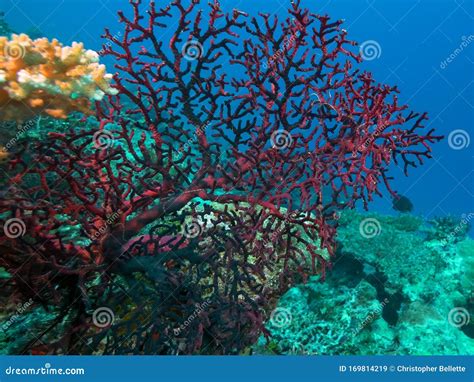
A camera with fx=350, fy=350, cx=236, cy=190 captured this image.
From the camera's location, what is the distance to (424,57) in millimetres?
59500

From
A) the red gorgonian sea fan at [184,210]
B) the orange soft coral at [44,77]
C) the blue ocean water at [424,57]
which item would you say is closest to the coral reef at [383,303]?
the red gorgonian sea fan at [184,210]

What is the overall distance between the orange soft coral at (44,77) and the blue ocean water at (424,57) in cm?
5635

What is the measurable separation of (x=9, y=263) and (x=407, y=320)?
206 inches

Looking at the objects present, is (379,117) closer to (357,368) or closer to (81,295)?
(357,368)

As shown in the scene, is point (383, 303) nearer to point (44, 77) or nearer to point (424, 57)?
point (44, 77)

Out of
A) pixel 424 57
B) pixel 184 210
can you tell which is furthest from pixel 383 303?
pixel 424 57

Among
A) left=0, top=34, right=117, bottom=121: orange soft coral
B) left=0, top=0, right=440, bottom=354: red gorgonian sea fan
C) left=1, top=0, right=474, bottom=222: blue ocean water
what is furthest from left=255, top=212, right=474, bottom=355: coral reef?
left=1, top=0, right=474, bottom=222: blue ocean water

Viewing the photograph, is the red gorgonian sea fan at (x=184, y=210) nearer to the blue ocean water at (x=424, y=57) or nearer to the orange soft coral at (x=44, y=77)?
the orange soft coral at (x=44, y=77)

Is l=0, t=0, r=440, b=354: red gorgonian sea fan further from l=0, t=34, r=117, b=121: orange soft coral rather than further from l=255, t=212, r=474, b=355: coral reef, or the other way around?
l=255, t=212, r=474, b=355: coral reef

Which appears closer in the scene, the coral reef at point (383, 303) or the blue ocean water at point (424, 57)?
the coral reef at point (383, 303)

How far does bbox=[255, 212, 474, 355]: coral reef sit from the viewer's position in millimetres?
4609

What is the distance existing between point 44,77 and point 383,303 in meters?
5.19

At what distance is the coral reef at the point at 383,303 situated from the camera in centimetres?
461

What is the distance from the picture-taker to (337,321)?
4.80 meters
